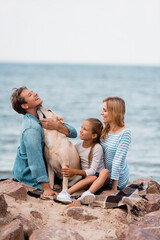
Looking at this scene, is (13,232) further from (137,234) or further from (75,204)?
(75,204)

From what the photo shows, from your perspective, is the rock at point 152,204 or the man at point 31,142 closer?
the rock at point 152,204

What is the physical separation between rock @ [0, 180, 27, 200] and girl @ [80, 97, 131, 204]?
0.99 m

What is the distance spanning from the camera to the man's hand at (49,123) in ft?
17.3

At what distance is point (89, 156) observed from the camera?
5.41 metres

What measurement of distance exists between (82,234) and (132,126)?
11.6 meters

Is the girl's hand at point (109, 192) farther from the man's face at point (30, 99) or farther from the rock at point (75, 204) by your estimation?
the man's face at point (30, 99)

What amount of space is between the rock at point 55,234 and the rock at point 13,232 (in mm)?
141

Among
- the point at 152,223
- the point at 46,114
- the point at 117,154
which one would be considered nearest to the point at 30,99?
the point at 46,114

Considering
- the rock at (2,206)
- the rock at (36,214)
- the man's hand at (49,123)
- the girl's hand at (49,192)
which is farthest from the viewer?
the man's hand at (49,123)

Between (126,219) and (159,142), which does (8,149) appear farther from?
(126,219)

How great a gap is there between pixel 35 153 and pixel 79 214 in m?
1.15

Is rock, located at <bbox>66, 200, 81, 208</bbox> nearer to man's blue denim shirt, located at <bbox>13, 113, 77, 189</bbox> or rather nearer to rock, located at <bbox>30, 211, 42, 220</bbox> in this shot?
rock, located at <bbox>30, 211, 42, 220</bbox>

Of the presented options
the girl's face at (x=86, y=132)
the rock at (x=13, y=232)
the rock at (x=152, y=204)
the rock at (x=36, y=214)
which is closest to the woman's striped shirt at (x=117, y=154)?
the girl's face at (x=86, y=132)

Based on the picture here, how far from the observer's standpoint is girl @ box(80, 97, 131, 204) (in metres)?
5.32
